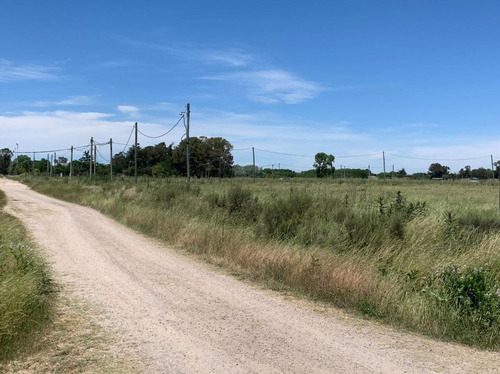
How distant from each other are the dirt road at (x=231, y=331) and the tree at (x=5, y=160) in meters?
167

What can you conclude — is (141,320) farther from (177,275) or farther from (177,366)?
(177,275)

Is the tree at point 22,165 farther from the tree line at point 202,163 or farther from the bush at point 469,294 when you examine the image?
the bush at point 469,294

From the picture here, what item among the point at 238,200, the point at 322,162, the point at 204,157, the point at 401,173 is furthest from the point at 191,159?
the point at 238,200

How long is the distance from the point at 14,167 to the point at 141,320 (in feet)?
512

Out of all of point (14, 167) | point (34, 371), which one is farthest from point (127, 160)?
point (34, 371)

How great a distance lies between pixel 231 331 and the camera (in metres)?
5.34

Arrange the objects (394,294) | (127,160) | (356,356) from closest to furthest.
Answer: (356,356)
(394,294)
(127,160)

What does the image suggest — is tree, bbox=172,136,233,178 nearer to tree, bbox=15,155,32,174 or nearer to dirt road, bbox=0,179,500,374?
tree, bbox=15,155,32,174

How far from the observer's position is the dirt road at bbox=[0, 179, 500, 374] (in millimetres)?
4426

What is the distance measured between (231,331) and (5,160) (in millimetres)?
174933

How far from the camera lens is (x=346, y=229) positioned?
10.6 meters

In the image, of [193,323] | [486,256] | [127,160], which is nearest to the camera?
[193,323]

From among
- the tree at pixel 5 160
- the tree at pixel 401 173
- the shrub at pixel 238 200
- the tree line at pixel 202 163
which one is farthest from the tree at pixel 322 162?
the tree at pixel 5 160

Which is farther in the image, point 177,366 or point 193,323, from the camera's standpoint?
point 193,323
